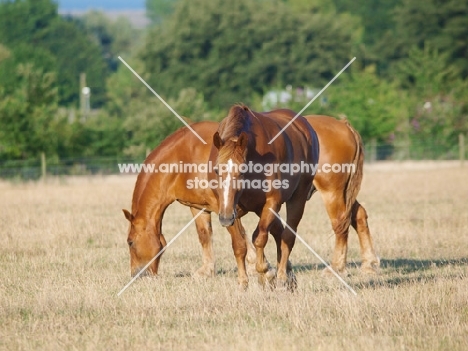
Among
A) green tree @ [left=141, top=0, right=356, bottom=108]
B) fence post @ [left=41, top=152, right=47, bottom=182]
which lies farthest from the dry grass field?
green tree @ [left=141, top=0, right=356, bottom=108]

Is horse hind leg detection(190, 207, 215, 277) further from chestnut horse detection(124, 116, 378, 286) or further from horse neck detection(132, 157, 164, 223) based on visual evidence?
horse neck detection(132, 157, 164, 223)

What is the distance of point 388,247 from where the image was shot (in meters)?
12.5

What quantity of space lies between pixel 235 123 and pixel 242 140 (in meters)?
0.45

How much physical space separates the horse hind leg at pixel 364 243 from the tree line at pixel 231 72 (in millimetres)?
21621

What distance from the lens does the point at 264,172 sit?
27.3 ft

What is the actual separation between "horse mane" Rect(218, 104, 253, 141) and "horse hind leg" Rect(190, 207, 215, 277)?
2.12m

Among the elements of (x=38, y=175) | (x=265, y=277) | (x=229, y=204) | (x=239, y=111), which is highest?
(x=239, y=111)

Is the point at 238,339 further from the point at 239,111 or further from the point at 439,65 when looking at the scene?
the point at 439,65

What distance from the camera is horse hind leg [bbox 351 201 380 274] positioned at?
10.6 metres

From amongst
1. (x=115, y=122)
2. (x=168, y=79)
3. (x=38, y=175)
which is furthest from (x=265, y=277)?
(x=168, y=79)

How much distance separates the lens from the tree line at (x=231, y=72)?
112 feet

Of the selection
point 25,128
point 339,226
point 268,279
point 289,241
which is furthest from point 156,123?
point 268,279

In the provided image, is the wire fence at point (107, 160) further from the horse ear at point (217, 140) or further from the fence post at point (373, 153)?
the horse ear at point (217, 140)

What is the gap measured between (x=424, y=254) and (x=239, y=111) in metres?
4.45
